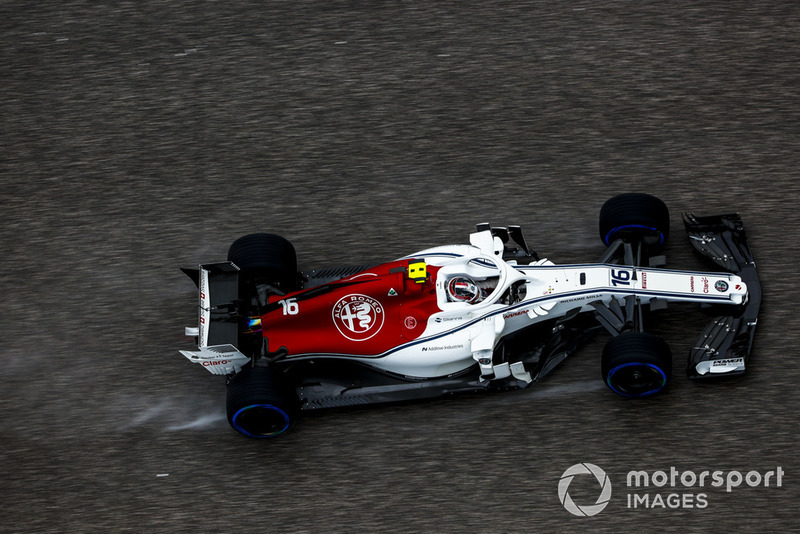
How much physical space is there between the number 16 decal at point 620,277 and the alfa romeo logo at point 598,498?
1479 mm

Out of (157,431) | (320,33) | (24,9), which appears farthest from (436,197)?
(24,9)

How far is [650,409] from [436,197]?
2.91 metres

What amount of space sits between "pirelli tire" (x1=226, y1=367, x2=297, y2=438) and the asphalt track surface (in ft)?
1.11

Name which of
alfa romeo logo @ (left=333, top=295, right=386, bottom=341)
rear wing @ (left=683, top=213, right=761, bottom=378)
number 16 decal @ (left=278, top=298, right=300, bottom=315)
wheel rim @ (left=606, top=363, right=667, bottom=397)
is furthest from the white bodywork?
wheel rim @ (left=606, top=363, right=667, bottom=397)

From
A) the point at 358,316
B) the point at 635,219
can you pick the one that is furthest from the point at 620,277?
the point at 358,316

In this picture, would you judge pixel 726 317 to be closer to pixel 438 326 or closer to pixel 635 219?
pixel 635 219

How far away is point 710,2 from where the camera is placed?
34.8ft

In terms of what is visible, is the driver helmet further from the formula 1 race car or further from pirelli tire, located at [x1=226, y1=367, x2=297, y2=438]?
pirelli tire, located at [x1=226, y1=367, x2=297, y2=438]

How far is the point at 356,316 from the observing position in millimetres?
8000

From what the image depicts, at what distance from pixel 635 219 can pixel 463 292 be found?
1652 mm

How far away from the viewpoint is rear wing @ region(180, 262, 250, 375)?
7.81 m

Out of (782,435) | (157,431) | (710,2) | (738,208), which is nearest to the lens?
(782,435)

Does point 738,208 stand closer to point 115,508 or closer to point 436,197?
point 436,197

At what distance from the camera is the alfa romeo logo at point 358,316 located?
7984 millimetres
